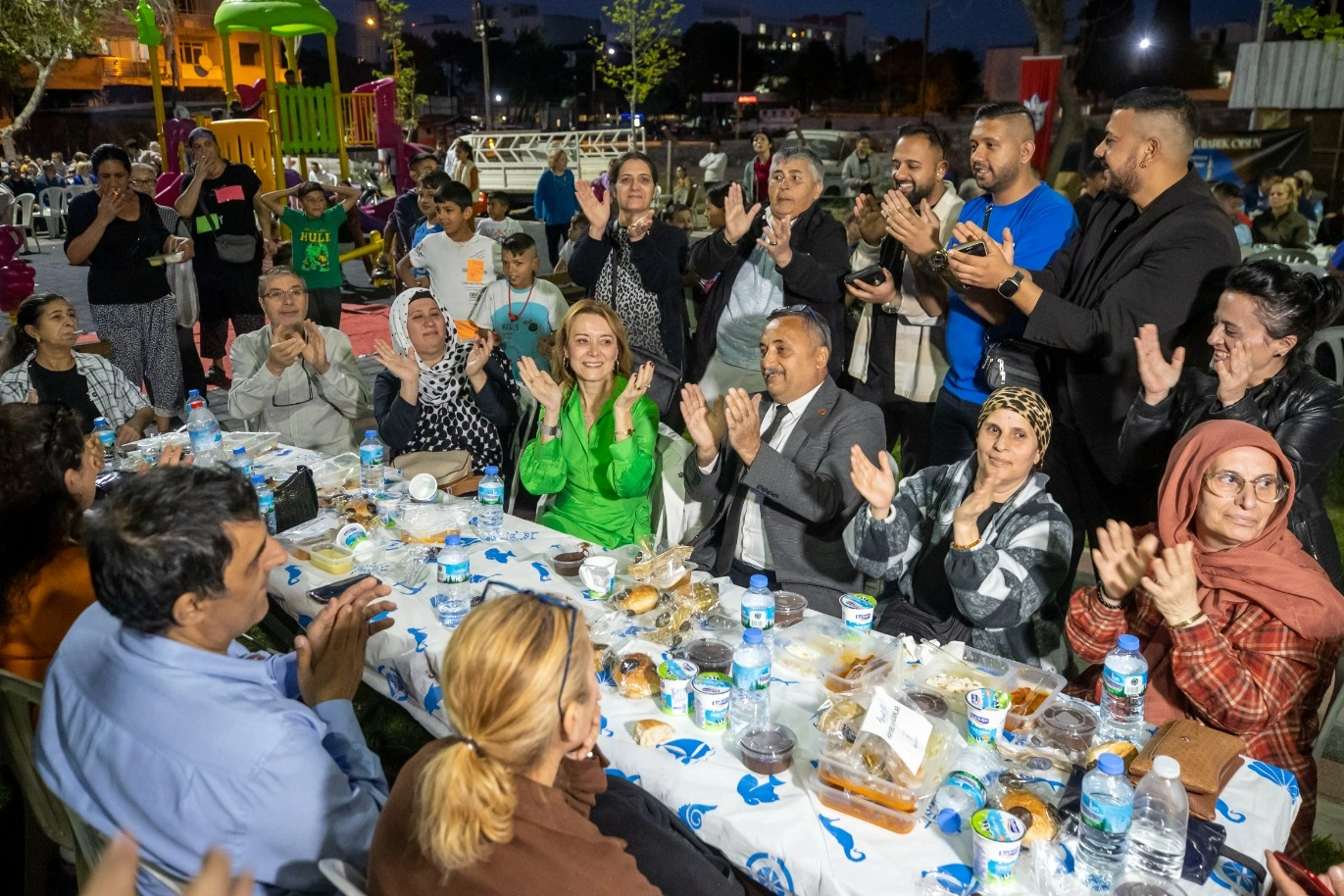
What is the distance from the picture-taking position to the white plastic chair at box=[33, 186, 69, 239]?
17.7m

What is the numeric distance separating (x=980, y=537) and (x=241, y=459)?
2964mm

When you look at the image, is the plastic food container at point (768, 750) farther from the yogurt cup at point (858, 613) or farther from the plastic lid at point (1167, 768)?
the plastic lid at point (1167, 768)

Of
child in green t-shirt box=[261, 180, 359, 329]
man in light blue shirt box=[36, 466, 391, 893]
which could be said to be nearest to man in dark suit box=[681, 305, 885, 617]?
man in light blue shirt box=[36, 466, 391, 893]

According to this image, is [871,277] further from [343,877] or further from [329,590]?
[343,877]

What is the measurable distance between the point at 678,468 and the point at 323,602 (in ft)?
4.96

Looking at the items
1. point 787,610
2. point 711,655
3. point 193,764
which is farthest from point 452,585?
point 193,764

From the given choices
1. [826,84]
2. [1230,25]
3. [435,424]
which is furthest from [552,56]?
[435,424]

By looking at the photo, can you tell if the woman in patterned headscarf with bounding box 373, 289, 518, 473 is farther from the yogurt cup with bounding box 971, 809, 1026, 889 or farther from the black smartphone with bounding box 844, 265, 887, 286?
the yogurt cup with bounding box 971, 809, 1026, 889

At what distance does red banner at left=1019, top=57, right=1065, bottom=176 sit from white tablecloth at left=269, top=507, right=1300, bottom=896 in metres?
11.9

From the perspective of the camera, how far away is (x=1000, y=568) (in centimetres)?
250

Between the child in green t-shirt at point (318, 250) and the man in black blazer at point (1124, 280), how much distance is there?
17.9ft

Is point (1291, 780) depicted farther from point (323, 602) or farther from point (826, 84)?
point (826, 84)

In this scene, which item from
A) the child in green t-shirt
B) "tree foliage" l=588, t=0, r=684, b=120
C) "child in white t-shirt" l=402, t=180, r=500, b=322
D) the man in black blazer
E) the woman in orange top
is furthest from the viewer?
"tree foliage" l=588, t=0, r=684, b=120

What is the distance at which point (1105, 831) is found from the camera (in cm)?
162
